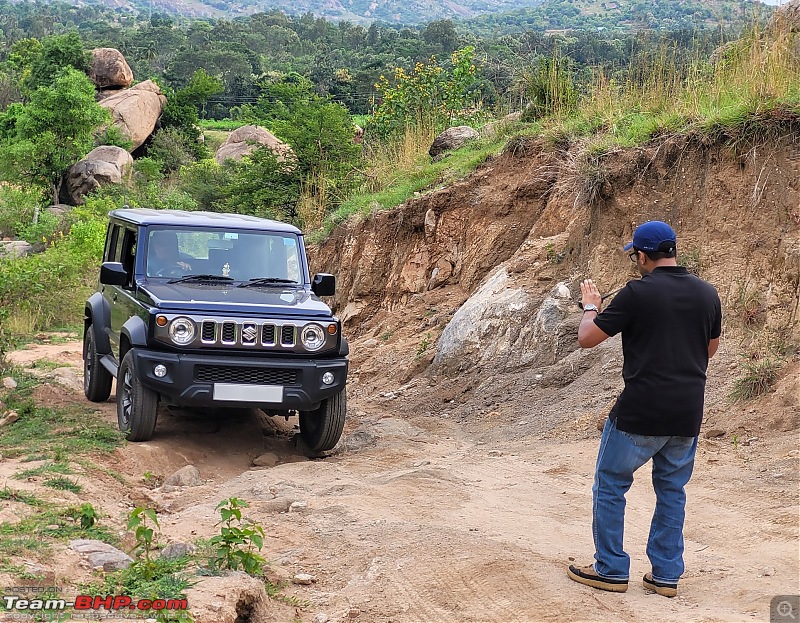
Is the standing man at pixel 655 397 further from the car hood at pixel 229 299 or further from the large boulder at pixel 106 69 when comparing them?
the large boulder at pixel 106 69

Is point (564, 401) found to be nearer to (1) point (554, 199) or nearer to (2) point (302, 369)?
(2) point (302, 369)

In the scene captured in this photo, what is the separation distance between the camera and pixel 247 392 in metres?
7.83

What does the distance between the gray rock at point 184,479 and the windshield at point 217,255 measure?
1.95m

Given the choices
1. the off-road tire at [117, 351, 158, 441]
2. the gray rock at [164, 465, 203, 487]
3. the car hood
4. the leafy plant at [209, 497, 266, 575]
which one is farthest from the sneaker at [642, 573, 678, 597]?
the off-road tire at [117, 351, 158, 441]

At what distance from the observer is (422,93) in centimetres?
2275

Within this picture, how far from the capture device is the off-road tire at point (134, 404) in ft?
26.1

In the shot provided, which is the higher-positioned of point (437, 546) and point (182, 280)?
point (182, 280)

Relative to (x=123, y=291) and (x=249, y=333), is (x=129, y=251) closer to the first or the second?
(x=123, y=291)

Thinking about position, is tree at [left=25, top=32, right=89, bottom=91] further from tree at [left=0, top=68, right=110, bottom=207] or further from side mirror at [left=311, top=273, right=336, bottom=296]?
side mirror at [left=311, top=273, right=336, bottom=296]

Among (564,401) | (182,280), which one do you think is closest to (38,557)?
(182,280)

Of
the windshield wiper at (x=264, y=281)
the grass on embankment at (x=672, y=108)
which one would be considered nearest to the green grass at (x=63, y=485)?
the windshield wiper at (x=264, y=281)

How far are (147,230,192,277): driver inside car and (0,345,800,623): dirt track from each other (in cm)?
143

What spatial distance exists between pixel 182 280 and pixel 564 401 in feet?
12.3

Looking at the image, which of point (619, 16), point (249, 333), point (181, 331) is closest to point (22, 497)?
point (181, 331)
